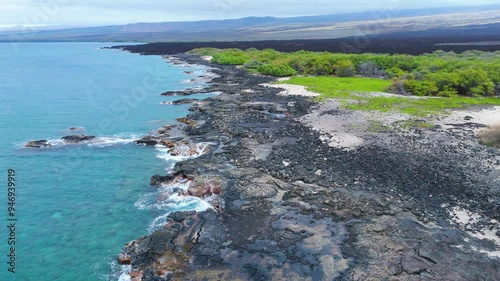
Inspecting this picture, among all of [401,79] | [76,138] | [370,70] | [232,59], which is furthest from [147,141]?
[232,59]

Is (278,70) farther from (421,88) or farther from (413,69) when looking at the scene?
(421,88)

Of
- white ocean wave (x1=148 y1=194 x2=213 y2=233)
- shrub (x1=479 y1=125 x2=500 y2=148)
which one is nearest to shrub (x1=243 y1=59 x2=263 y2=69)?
shrub (x1=479 y1=125 x2=500 y2=148)

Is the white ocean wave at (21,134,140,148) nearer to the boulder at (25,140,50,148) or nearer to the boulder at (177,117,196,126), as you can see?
the boulder at (25,140,50,148)

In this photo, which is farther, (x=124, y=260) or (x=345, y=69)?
(x=345, y=69)

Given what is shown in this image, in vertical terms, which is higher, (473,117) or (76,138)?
(76,138)

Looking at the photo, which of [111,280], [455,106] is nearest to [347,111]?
[455,106]

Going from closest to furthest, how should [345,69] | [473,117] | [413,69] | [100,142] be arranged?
[100,142] < [473,117] < [413,69] < [345,69]
